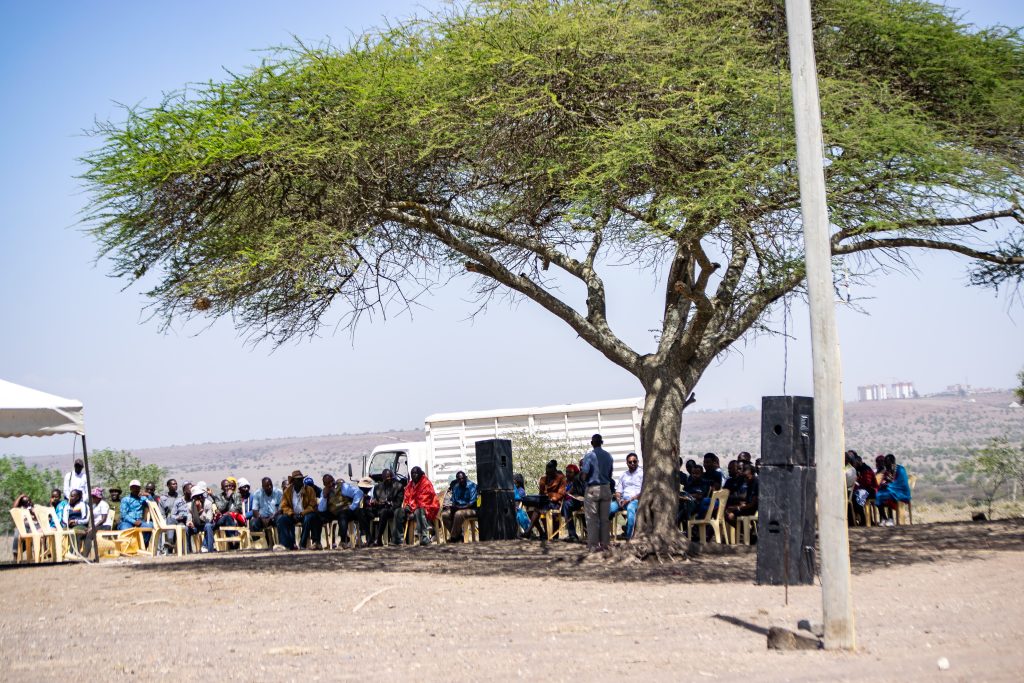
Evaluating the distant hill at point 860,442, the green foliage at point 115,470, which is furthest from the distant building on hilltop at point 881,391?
the green foliage at point 115,470

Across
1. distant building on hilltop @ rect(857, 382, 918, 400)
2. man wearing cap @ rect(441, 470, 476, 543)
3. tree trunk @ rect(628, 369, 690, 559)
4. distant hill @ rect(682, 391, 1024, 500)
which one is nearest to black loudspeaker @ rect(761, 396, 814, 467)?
tree trunk @ rect(628, 369, 690, 559)

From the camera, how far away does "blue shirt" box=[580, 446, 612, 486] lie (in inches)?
584

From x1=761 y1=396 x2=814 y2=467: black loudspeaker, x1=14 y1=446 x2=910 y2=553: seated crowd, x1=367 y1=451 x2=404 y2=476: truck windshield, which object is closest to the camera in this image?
x1=761 y1=396 x2=814 y2=467: black loudspeaker

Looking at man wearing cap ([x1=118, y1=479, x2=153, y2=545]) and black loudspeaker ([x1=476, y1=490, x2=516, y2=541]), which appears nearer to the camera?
black loudspeaker ([x1=476, y1=490, x2=516, y2=541])

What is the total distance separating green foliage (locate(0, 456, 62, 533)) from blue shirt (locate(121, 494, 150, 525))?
51.4 ft

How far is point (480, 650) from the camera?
322 inches

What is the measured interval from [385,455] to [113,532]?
8.88m

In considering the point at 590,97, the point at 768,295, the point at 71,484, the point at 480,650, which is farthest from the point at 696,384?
the point at 71,484

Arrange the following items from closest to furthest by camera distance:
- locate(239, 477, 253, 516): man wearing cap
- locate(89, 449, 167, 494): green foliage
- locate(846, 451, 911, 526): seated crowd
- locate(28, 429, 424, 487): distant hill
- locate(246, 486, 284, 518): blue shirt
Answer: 1. locate(846, 451, 911, 526): seated crowd
2. locate(246, 486, 284, 518): blue shirt
3. locate(239, 477, 253, 516): man wearing cap
4. locate(89, 449, 167, 494): green foliage
5. locate(28, 429, 424, 487): distant hill

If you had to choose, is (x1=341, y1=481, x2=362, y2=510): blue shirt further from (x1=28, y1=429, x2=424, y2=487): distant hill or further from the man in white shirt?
(x1=28, y1=429, x2=424, y2=487): distant hill

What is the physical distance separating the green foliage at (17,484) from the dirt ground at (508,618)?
1981cm

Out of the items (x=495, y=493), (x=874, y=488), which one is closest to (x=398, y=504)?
(x=495, y=493)

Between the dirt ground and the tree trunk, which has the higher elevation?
the tree trunk

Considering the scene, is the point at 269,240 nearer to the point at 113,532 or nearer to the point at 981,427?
the point at 113,532
